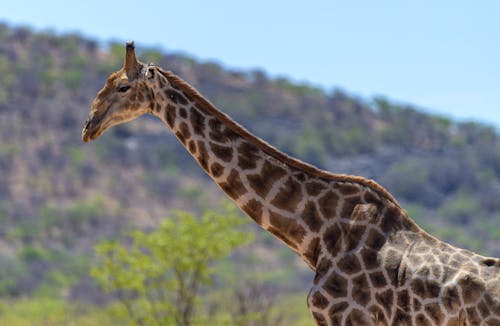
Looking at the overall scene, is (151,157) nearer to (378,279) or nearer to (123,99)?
(123,99)

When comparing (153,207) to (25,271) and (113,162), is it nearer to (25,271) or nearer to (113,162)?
(113,162)

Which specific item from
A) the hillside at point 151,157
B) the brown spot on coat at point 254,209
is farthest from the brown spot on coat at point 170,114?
the hillside at point 151,157

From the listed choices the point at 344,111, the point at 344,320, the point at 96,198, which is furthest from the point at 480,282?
the point at 344,111

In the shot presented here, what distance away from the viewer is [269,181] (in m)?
7.07

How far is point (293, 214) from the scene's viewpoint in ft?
22.9

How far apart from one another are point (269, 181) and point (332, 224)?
1.88 ft

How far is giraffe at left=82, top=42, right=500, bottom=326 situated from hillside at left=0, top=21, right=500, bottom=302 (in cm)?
2839

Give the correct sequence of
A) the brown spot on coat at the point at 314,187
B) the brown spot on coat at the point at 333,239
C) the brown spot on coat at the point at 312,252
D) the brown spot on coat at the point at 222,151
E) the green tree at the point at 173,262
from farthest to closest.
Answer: the green tree at the point at 173,262
the brown spot on coat at the point at 222,151
the brown spot on coat at the point at 314,187
the brown spot on coat at the point at 312,252
the brown spot on coat at the point at 333,239

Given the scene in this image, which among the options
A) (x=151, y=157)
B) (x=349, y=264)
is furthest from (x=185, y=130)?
(x=151, y=157)

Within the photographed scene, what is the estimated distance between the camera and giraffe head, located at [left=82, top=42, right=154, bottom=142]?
712 centimetres

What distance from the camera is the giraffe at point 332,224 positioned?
6.36 metres

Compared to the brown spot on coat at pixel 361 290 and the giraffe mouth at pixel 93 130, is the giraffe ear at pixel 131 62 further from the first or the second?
the brown spot on coat at pixel 361 290

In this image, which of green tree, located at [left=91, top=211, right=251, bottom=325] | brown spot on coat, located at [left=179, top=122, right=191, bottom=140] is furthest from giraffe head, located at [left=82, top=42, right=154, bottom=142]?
green tree, located at [left=91, top=211, right=251, bottom=325]

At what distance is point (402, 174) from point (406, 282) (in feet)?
149
